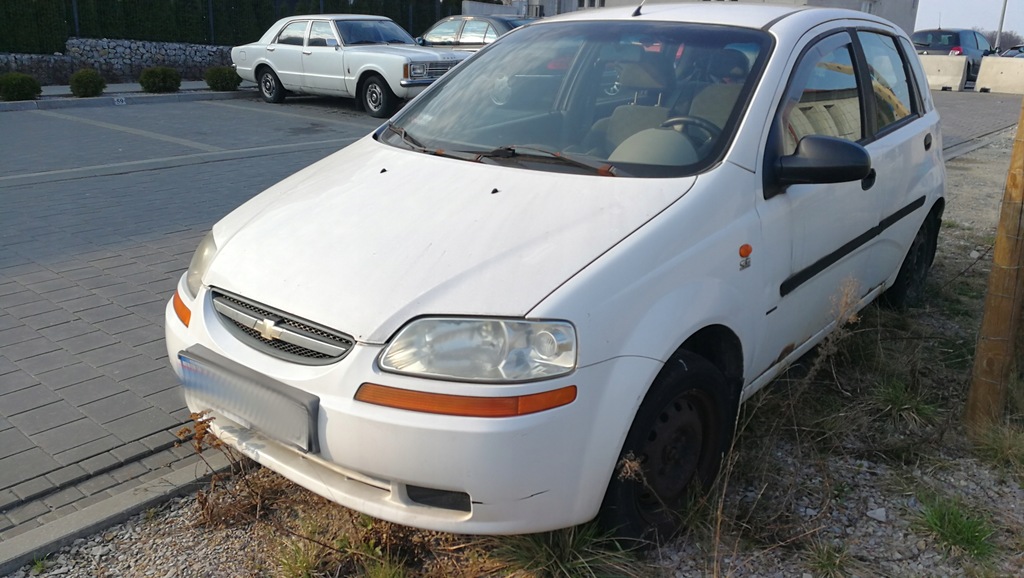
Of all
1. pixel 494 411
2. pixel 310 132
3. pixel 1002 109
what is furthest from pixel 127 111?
pixel 1002 109

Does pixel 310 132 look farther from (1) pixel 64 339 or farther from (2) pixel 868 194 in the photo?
(2) pixel 868 194

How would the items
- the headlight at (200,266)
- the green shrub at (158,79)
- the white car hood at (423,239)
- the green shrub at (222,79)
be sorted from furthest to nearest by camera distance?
the green shrub at (222,79) < the green shrub at (158,79) < the headlight at (200,266) < the white car hood at (423,239)

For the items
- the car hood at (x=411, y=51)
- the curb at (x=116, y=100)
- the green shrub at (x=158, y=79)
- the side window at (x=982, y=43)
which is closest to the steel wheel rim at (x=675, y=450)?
the car hood at (x=411, y=51)

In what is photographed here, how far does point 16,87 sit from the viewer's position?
14.0m

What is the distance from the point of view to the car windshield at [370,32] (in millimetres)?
14578

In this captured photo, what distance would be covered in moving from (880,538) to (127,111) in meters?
14.1

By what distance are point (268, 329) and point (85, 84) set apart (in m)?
14.7

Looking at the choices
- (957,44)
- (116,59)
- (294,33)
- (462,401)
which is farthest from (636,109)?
(957,44)

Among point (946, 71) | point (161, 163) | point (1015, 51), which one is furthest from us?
point (1015, 51)

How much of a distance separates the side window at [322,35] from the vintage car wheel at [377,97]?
42.1 inches

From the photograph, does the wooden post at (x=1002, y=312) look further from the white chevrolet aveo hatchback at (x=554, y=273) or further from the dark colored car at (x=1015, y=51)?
the dark colored car at (x=1015, y=51)

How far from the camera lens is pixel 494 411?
2.20 metres

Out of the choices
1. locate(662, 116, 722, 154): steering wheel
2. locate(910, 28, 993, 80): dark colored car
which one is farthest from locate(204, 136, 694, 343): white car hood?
locate(910, 28, 993, 80): dark colored car

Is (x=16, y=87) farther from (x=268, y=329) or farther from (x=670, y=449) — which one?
(x=670, y=449)
